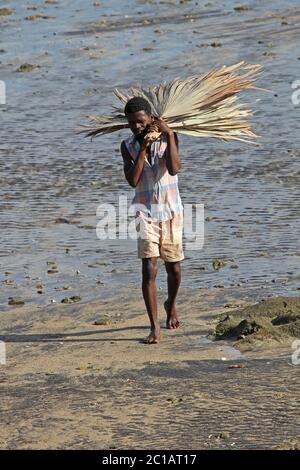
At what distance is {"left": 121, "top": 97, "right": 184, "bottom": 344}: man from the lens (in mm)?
8258

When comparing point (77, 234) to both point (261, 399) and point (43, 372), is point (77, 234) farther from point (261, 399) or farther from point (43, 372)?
point (261, 399)

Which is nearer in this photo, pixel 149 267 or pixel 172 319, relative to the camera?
pixel 149 267

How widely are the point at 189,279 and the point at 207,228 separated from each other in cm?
134

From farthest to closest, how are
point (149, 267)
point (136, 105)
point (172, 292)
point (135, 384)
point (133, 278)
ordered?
point (133, 278), point (172, 292), point (149, 267), point (136, 105), point (135, 384)

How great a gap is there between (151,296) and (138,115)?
1.08 meters

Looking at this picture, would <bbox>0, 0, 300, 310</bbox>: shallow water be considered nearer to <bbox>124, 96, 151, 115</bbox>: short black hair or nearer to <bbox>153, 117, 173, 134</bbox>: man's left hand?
<bbox>153, 117, 173, 134</bbox>: man's left hand

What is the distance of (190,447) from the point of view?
6.41 meters

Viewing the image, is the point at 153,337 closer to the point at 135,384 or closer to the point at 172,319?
the point at 172,319

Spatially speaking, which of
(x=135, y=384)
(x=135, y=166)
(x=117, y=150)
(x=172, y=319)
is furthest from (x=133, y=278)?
(x=117, y=150)

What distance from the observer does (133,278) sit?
9773 mm

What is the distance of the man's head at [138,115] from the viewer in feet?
27.0

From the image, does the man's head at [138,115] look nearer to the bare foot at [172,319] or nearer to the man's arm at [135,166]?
the man's arm at [135,166]

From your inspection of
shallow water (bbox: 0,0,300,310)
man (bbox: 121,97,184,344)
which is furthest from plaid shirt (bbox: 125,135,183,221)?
shallow water (bbox: 0,0,300,310)
